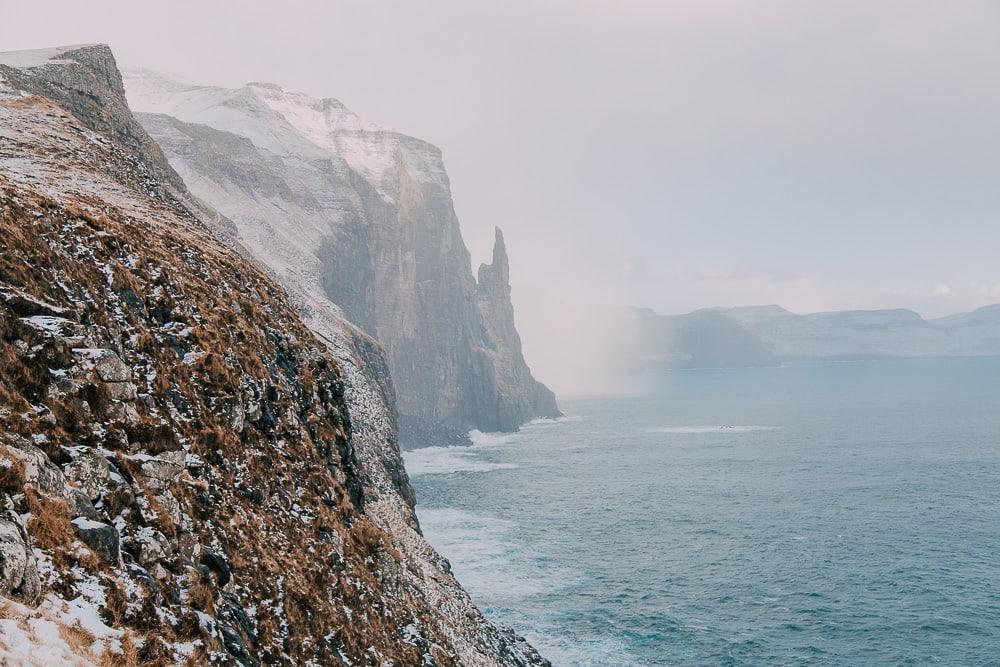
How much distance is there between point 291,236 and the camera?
381 feet

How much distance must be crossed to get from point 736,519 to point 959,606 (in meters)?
31.4

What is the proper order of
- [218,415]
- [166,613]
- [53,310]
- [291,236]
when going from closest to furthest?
1. [166,613]
2. [53,310]
3. [218,415]
4. [291,236]

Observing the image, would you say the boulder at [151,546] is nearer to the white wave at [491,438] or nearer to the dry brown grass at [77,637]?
the dry brown grass at [77,637]

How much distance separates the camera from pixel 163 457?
17.2 metres

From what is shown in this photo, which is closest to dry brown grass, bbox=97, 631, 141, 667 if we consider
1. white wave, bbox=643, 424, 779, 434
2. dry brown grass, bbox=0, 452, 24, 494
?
dry brown grass, bbox=0, 452, 24, 494

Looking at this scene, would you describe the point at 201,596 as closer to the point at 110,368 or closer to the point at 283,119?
the point at 110,368

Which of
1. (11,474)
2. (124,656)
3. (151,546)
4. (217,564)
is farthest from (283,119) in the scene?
(124,656)

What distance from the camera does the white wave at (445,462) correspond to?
427ft

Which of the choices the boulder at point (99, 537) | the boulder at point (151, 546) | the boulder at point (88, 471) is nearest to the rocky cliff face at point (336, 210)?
the boulder at point (88, 471)

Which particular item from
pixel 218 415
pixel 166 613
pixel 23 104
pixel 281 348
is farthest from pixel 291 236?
pixel 166 613

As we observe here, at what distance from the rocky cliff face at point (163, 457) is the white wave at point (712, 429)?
14526 cm

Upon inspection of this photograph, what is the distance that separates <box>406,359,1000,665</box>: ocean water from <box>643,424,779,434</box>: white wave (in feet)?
80.3

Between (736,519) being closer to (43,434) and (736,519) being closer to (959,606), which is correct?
(959,606)

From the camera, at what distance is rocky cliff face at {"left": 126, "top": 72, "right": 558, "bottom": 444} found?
11238 cm
